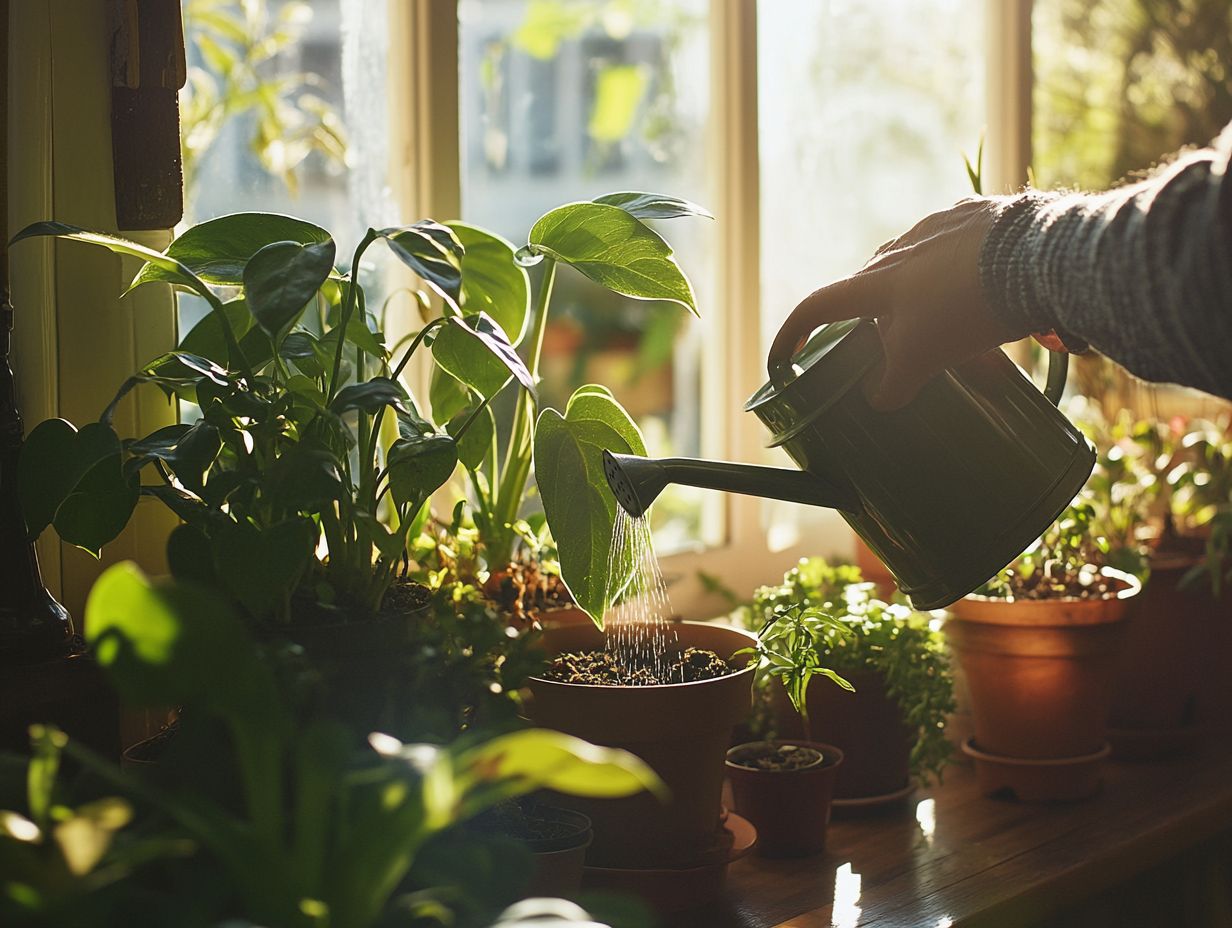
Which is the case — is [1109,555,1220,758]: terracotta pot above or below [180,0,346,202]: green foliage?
below

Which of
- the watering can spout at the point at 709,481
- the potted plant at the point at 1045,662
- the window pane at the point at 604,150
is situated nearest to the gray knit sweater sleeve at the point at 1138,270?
the watering can spout at the point at 709,481

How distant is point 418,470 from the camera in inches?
34.3

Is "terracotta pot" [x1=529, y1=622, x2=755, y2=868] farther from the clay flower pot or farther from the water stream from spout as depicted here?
the clay flower pot

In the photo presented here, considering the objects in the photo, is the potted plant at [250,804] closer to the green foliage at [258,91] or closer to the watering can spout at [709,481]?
the watering can spout at [709,481]

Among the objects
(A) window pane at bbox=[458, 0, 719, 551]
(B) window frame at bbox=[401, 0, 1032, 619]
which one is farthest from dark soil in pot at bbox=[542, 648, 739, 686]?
(A) window pane at bbox=[458, 0, 719, 551]

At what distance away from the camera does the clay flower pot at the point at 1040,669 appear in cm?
128

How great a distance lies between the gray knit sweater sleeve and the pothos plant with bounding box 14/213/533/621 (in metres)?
0.34

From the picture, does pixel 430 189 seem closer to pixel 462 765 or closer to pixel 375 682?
pixel 375 682

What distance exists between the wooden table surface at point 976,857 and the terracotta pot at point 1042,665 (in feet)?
0.23

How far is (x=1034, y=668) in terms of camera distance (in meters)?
1.30

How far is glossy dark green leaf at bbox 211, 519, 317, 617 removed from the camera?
74 cm

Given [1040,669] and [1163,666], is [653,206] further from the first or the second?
[1163,666]

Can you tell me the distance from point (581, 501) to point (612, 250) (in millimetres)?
195

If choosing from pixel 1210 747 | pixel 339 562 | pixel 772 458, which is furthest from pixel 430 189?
pixel 1210 747
